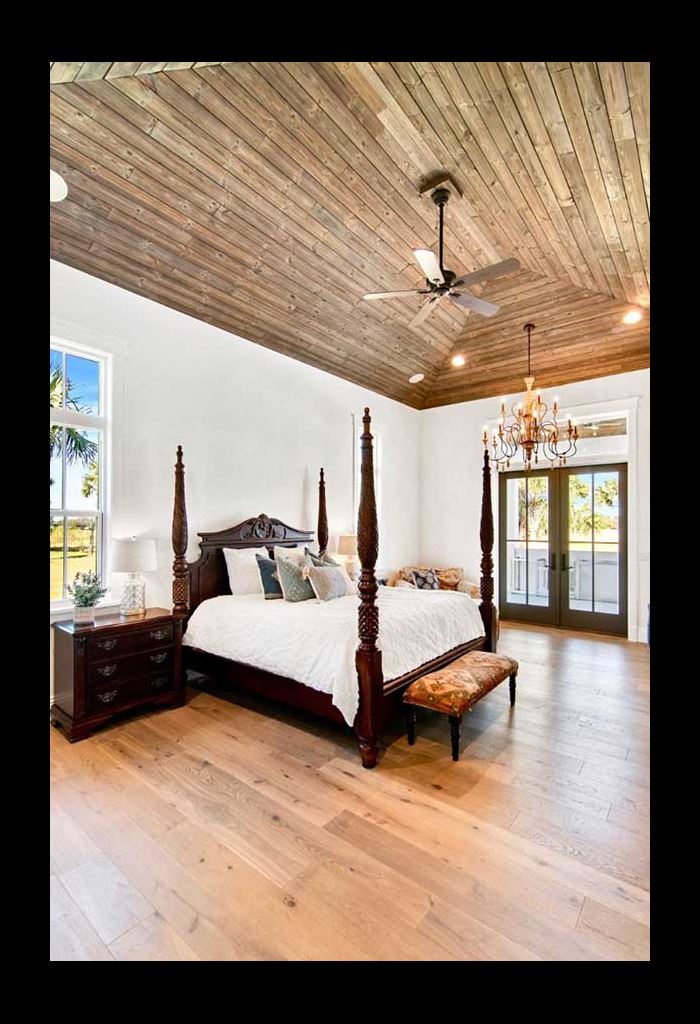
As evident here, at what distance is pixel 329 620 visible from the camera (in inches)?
123

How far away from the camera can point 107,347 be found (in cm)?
374

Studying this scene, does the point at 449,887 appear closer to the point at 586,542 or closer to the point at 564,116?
the point at 564,116

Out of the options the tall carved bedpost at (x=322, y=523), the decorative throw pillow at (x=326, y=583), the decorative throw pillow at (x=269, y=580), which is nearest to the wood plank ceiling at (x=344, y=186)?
the tall carved bedpost at (x=322, y=523)

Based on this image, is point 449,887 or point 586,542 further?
point 586,542

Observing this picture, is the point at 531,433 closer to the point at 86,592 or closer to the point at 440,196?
the point at 440,196

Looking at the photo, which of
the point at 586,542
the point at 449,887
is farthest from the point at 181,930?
the point at 586,542

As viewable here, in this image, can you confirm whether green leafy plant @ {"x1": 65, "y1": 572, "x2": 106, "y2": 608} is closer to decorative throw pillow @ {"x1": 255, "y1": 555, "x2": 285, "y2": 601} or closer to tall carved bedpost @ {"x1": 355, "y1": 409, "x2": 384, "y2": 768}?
decorative throw pillow @ {"x1": 255, "y1": 555, "x2": 285, "y2": 601}

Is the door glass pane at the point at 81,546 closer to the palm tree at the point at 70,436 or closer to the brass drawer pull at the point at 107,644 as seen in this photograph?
the palm tree at the point at 70,436

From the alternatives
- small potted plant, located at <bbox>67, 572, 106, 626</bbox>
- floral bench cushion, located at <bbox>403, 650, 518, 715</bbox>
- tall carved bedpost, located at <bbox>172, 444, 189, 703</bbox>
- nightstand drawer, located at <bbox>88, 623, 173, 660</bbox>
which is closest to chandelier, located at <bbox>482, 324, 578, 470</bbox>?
floral bench cushion, located at <bbox>403, 650, 518, 715</bbox>

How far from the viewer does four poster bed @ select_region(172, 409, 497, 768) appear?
2783mm

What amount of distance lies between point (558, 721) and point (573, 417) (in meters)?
4.08

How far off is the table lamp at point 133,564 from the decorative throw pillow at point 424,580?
152 inches

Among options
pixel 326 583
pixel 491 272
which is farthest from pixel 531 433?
pixel 326 583
